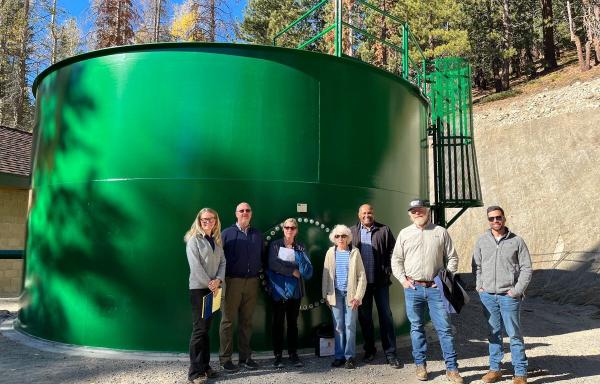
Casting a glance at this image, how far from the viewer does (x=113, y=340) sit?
5637mm

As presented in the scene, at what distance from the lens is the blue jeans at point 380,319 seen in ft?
18.0

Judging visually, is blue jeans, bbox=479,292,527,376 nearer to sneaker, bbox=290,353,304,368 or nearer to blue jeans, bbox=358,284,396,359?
blue jeans, bbox=358,284,396,359

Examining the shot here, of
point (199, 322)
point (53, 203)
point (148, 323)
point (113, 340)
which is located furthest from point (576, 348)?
point (53, 203)

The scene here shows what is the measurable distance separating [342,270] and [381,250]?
57 cm

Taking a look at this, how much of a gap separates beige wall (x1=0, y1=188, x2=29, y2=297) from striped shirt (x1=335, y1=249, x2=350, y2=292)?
9.62 m

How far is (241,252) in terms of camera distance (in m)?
5.12

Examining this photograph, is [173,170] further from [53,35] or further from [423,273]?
[53,35]

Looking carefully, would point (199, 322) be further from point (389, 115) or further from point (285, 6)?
point (285, 6)

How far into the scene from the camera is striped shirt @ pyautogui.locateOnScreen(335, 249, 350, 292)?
5.22 meters

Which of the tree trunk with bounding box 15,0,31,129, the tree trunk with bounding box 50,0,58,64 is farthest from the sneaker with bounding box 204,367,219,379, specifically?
the tree trunk with bounding box 15,0,31,129

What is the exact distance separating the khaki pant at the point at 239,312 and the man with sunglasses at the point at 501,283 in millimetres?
2386

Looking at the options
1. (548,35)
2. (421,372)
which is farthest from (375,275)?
(548,35)

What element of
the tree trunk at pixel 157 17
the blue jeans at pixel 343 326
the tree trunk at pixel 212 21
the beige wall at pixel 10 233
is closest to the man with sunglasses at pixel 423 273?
the blue jeans at pixel 343 326

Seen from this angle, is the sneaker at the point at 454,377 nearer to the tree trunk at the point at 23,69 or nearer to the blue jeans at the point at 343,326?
the blue jeans at the point at 343,326
